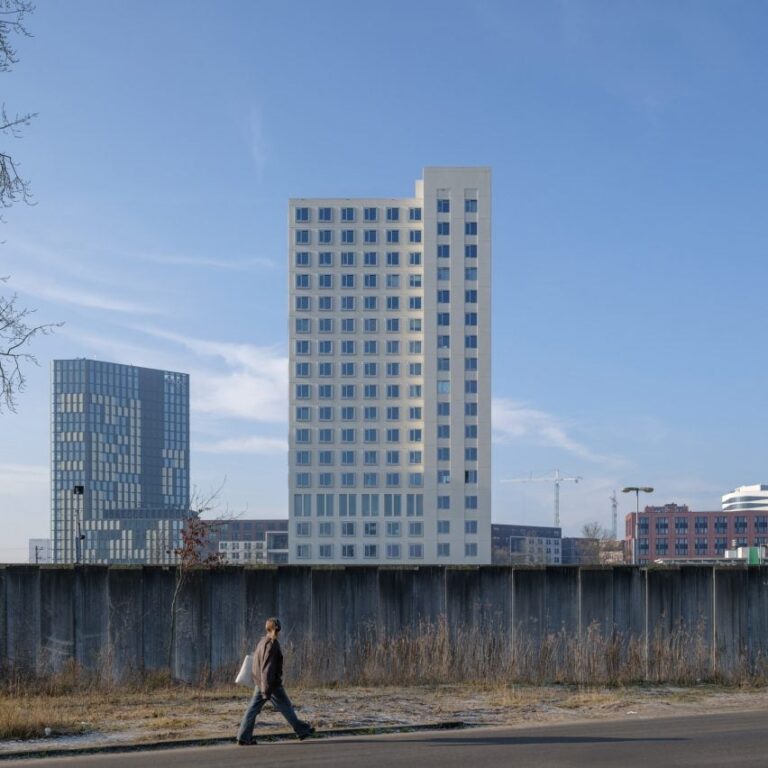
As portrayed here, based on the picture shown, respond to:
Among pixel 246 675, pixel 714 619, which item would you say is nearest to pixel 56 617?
pixel 246 675

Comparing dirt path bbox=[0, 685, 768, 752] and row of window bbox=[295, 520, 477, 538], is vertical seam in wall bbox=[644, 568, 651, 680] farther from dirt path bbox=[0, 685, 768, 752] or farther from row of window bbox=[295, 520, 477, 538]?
row of window bbox=[295, 520, 477, 538]

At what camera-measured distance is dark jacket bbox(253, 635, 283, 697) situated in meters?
15.6

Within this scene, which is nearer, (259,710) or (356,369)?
(259,710)

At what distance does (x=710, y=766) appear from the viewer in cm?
1373

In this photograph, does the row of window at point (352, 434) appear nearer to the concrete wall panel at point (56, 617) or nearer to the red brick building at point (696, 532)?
the red brick building at point (696, 532)

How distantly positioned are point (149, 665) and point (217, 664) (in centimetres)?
127

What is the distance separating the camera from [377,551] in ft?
500

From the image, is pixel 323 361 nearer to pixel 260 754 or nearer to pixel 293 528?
pixel 293 528

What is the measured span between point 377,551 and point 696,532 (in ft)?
224

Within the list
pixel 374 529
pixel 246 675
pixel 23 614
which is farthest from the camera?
pixel 374 529

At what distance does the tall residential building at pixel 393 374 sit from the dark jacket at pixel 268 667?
448 feet

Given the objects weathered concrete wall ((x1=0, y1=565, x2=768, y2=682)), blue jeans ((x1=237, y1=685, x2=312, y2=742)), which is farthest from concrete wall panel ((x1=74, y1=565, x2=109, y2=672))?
blue jeans ((x1=237, y1=685, x2=312, y2=742))

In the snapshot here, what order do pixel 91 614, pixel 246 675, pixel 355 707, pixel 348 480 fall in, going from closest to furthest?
pixel 246 675
pixel 355 707
pixel 91 614
pixel 348 480

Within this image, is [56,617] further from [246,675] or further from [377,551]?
[377,551]
